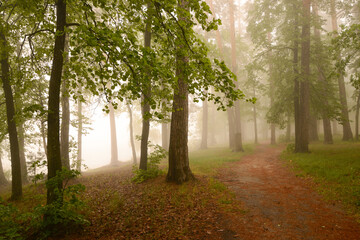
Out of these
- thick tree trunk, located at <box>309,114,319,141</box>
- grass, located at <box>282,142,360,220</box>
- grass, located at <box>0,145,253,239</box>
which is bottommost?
grass, located at <box>0,145,253,239</box>

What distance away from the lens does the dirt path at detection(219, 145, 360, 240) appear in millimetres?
4535

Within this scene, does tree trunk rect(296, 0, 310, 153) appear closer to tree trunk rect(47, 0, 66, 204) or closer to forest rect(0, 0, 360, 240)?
forest rect(0, 0, 360, 240)

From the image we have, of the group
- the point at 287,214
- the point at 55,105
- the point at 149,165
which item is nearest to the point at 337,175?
the point at 287,214

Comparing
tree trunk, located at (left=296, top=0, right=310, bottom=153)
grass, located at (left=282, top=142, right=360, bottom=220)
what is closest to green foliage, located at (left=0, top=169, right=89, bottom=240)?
grass, located at (left=282, top=142, right=360, bottom=220)

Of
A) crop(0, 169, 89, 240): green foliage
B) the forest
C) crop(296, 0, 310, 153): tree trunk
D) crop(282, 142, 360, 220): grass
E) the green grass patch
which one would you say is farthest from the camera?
crop(296, 0, 310, 153): tree trunk

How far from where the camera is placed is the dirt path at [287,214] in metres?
4.54

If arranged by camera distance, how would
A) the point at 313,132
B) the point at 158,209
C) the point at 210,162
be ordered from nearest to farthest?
the point at 158,209 → the point at 210,162 → the point at 313,132

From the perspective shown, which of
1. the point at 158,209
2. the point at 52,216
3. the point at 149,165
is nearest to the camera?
the point at 52,216

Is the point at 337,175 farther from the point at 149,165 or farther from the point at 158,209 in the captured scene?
the point at 149,165

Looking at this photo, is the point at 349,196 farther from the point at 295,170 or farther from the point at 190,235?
the point at 190,235

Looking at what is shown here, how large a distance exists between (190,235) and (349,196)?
5.37 m

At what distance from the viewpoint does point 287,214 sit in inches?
217

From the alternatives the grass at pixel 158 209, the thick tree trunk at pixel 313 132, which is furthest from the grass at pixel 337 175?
the thick tree trunk at pixel 313 132

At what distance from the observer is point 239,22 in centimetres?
3269
